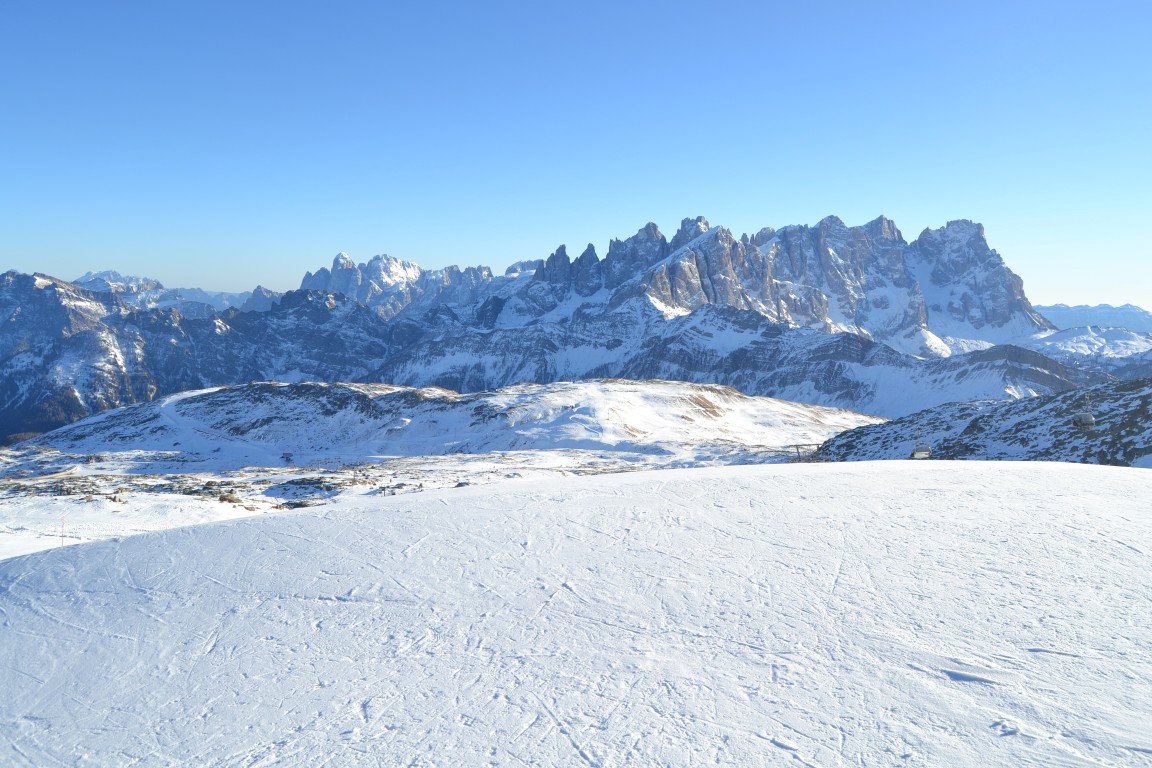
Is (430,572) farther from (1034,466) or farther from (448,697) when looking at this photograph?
(1034,466)

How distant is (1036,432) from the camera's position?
3966 centimetres

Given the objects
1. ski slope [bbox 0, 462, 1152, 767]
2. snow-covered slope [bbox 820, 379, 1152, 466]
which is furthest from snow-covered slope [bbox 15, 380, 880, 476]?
ski slope [bbox 0, 462, 1152, 767]

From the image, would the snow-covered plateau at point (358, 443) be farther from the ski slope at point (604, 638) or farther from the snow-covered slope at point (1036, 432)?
the ski slope at point (604, 638)

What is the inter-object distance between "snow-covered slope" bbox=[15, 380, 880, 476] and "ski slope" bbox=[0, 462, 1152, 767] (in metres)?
67.8

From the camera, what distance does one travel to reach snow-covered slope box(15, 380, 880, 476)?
9781 cm

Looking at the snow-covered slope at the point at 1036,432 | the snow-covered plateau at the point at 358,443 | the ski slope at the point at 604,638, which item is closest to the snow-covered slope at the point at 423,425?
the snow-covered plateau at the point at 358,443

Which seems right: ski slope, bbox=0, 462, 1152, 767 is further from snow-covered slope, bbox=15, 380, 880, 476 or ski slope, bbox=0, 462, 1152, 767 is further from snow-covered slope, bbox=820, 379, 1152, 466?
snow-covered slope, bbox=15, 380, 880, 476

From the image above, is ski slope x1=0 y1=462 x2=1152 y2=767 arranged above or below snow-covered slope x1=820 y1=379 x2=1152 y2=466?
above

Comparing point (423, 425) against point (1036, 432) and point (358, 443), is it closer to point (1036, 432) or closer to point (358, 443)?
point (358, 443)

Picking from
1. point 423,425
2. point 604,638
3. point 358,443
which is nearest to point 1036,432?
point 604,638

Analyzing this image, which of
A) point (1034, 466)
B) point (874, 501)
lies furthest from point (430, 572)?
point (1034, 466)

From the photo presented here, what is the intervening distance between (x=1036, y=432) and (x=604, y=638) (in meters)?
41.1

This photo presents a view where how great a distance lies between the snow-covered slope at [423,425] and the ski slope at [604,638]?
2667 inches

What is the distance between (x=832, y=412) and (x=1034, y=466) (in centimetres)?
13773
